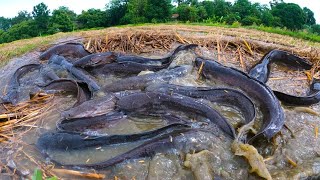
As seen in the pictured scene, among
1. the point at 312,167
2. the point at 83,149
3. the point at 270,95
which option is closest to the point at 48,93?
the point at 83,149

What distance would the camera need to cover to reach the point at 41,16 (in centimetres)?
2198

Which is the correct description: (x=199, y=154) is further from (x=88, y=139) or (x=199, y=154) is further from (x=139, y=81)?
(x=139, y=81)

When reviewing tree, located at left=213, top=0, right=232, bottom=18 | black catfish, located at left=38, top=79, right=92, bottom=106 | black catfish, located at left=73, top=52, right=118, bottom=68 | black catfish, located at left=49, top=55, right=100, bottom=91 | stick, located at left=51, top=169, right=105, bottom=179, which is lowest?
stick, located at left=51, top=169, right=105, bottom=179

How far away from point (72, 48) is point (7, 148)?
3111 mm

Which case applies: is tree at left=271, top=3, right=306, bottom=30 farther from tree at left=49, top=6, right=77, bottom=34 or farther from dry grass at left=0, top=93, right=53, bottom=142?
dry grass at left=0, top=93, right=53, bottom=142

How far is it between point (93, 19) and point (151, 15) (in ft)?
22.0

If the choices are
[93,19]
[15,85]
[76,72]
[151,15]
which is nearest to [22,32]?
[93,19]

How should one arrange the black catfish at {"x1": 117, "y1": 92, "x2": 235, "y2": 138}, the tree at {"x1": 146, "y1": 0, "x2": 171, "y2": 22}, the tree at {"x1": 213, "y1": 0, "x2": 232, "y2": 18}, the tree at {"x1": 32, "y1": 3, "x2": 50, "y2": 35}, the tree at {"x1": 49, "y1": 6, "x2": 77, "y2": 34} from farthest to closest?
the tree at {"x1": 32, "y1": 3, "x2": 50, "y2": 35} < the tree at {"x1": 213, "y1": 0, "x2": 232, "y2": 18} < the tree at {"x1": 49, "y1": 6, "x2": 77, "y2": 34} < the tree at {"x1": 146, "y1": 0, "x2": 171, "y2": 22} < the black catfish at {"x1": 117, "y1": 92, "x2": 235, "y2": 138}

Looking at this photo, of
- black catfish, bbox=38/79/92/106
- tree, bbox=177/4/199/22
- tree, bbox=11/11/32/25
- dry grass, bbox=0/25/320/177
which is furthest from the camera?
tree, bbox=11/11/32/25

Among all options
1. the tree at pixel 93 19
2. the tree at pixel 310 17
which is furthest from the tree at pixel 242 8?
the tree at pixel 310 17

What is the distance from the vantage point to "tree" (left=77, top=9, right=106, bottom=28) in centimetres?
2266

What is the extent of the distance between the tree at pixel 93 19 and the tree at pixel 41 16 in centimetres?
257

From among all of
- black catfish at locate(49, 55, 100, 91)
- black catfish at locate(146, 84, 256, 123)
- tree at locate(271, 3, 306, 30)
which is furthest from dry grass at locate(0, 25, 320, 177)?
tree at locate(271, 3, 306, 30)

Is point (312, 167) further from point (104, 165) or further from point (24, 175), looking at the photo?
point (24, 175)
